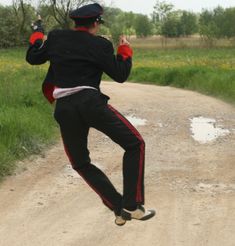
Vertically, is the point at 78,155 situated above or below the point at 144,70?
above

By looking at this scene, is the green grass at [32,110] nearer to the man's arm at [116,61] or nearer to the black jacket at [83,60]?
the black jacket at [83,60]

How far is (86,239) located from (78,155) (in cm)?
86

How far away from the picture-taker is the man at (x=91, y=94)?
14.2ft

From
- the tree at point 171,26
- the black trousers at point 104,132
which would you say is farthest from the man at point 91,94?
the tree at point 171,26

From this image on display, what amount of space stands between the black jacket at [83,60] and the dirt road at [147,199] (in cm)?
146

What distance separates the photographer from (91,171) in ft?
15.3

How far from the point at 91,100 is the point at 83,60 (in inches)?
12.8

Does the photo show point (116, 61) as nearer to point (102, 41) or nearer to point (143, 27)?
point (102, 41)

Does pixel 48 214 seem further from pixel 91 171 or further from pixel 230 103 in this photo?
pixel 230 103

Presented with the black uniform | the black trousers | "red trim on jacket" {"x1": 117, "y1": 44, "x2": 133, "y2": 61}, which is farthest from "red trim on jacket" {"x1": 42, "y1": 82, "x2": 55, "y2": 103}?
"red trim on jacket" {"x1": 117, "y1": 44, "x2": 133, "y2": 61}

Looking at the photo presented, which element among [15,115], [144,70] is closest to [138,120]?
[15,115]

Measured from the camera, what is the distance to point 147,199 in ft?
20.3

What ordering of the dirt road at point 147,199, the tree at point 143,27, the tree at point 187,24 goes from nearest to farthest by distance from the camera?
the dirt road at point 147,199 < the tree at point 187,24 < the tree at point 143,27

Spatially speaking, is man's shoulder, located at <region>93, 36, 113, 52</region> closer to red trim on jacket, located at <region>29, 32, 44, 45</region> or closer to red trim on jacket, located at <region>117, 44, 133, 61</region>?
red trim on jacket, located at <region>117, 44, 133, 61</region>
